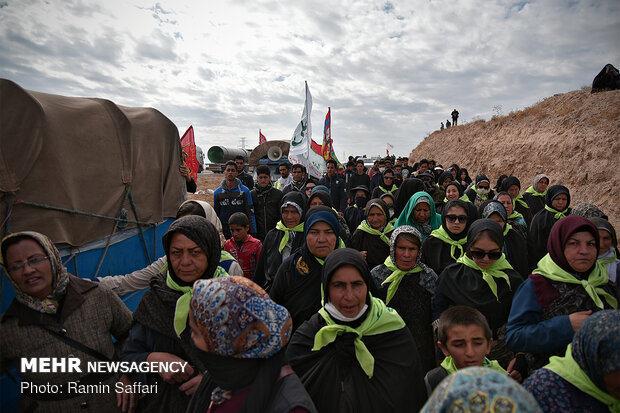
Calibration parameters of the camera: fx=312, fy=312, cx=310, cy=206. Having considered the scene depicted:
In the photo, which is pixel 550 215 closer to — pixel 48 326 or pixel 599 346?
pixel 599 346

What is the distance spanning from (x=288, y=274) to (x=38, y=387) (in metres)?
1.69

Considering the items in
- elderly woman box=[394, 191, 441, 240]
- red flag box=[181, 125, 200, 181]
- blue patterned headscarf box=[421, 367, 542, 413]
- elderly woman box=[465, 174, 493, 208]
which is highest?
red flag box=[181, 125, 200, 181]

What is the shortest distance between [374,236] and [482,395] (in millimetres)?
3327

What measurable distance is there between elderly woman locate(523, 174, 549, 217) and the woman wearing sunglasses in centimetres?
492

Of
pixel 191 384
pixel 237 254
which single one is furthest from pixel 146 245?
pixel 191 384

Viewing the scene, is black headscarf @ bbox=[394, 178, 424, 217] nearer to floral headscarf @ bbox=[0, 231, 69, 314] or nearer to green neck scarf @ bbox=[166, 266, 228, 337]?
green neck scarf @ bbox=[166, 266, 228, 337]

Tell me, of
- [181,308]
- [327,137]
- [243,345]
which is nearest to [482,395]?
[243,345]

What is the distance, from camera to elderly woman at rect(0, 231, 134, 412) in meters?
1.81

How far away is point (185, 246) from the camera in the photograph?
197cm

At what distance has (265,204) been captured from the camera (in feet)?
19.6

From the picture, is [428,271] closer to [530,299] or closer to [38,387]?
[530,299]

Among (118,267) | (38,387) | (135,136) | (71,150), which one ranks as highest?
(135,136)

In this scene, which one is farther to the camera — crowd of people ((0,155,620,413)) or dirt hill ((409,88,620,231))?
dirt hill ((409,88,620,231))

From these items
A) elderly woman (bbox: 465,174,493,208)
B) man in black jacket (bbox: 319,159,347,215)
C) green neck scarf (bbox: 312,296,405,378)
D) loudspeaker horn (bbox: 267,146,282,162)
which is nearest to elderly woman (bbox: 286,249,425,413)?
green neck scarf (bbox: 312,296,405,378)
